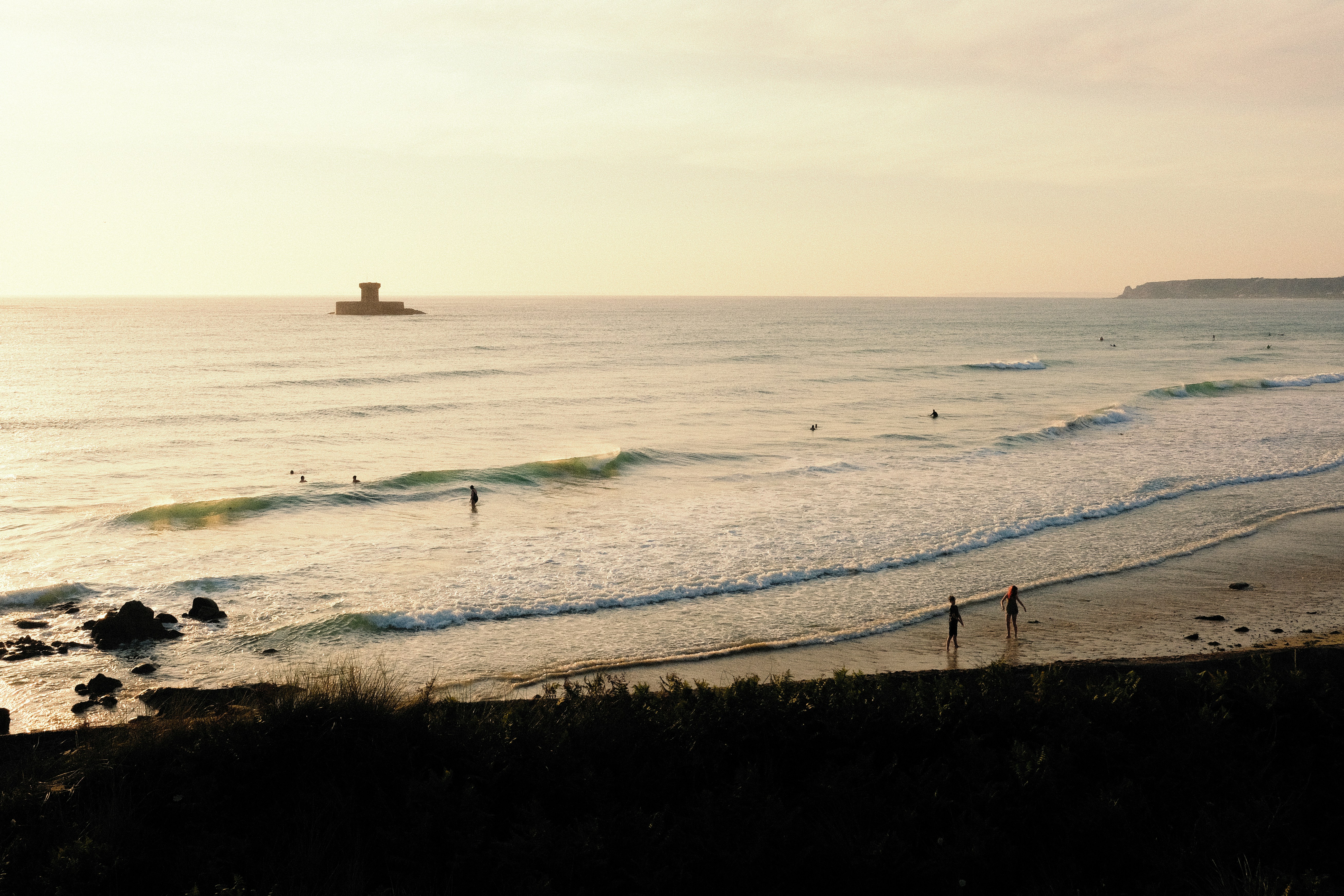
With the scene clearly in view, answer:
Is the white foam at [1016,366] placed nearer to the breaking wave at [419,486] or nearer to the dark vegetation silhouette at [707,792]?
the breaking wave at [419,486]

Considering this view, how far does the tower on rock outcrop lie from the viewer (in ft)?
554

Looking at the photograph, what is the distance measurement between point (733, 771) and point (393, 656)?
369 inches

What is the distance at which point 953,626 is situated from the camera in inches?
650

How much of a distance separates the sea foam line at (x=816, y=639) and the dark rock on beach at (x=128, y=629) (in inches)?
278

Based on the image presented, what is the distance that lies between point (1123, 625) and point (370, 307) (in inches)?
6609

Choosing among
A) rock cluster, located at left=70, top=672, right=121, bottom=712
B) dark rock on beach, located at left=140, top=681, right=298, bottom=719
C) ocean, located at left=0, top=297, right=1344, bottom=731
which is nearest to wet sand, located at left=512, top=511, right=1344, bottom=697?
ocean, located at left=0, top=297, right=1344, bottom=731

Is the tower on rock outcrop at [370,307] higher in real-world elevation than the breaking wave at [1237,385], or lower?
higher

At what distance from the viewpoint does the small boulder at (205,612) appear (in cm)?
1881

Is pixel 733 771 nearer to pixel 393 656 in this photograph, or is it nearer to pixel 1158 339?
pixel 393 656

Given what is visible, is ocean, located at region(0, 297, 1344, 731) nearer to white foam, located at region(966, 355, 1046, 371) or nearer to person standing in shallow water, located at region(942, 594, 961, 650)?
person standing in shallow water, located at region(942, 594, 961, 650)

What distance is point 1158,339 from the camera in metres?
117

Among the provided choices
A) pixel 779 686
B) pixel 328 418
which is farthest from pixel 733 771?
pixel 328 418

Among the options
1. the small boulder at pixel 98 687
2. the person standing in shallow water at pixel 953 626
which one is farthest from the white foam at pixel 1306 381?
the small boulder at pixel 98 687

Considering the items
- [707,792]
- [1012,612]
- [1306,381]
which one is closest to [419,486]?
[1012,612]
